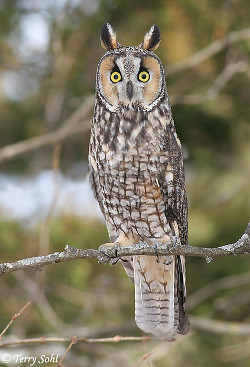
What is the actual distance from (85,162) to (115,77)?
94.1 inches

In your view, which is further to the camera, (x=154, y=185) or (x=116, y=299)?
(x=116, y=299)

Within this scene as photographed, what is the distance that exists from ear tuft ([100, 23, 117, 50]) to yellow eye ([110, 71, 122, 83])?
153 mm

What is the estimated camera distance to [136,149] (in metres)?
3.42

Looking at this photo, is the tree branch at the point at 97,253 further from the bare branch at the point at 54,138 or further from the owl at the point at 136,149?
the bare branch at the point at 54,138

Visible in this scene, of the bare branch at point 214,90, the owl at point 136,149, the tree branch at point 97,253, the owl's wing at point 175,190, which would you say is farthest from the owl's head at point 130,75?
the bare branch at point 214,90

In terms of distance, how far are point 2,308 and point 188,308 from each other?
5.87ft

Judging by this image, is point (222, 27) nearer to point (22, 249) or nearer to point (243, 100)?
point (243, 100)

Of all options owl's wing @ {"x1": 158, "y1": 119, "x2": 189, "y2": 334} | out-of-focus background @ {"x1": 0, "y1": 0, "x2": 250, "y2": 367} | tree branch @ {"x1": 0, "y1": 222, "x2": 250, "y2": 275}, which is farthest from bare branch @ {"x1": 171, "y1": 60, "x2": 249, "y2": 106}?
tree branch @ {"x1": 0, "y1": 222, "x2": 250, "y2": 275}

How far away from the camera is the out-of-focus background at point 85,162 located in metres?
5.14

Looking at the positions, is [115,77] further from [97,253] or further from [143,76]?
[97,253]

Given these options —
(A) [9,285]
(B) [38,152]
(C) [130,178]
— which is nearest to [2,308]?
(A) [9,285]

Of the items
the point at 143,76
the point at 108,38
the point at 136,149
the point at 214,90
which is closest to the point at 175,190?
the point at 136,149

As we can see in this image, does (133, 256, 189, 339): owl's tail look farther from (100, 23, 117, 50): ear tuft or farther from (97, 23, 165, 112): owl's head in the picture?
(100, 23, 117, 50): ear tuft

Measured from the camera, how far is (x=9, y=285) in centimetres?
621
